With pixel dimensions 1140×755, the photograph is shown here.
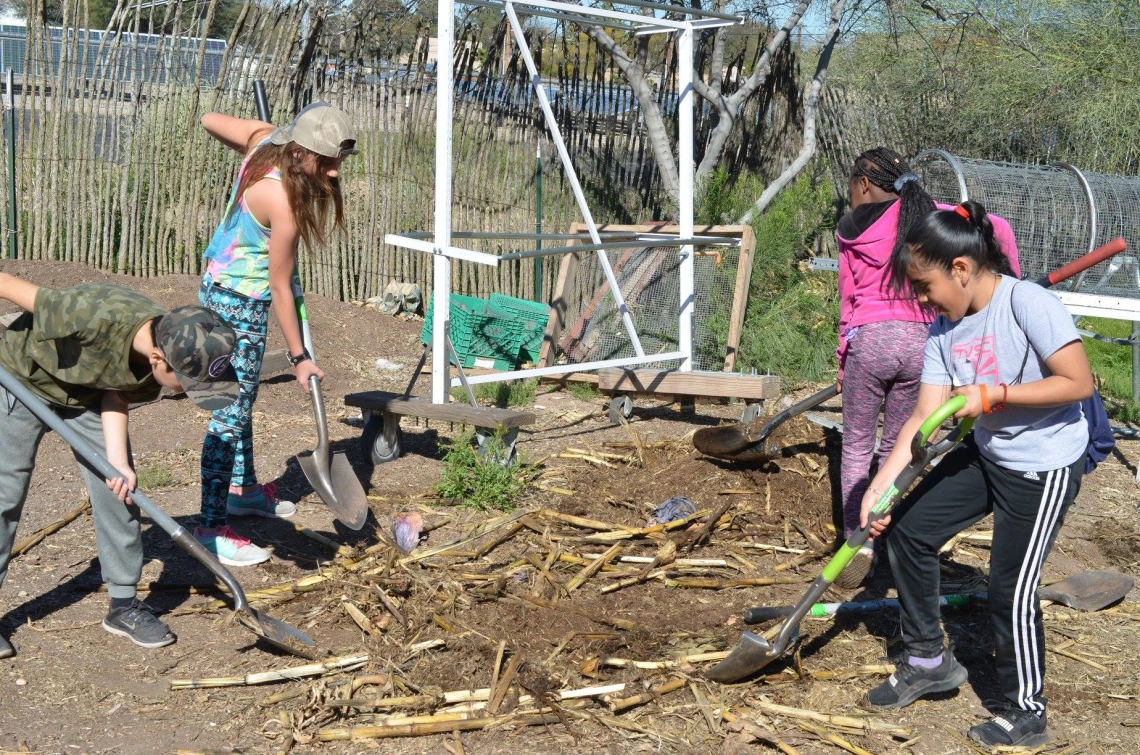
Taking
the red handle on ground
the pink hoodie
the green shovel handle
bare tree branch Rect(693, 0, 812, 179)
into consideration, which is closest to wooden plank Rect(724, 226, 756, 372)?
bare tree branch Rect(693, 0, 812, 179)

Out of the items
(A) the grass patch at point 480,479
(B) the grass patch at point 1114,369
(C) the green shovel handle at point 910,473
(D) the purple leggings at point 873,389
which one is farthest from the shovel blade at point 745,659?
(B) the grass patch at point 1114,369

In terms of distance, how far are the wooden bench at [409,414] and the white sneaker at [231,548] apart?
4.27ft

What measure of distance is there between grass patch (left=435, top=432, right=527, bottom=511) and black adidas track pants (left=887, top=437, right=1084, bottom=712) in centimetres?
233

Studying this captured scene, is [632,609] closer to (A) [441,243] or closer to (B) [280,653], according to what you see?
(B) [280,653]

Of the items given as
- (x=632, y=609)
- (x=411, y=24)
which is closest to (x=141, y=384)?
(x=632, y=609)

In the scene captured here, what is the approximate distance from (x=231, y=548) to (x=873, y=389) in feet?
9.16

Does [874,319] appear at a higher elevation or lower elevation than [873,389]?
higher

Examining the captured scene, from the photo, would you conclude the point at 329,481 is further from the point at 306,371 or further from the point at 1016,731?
the point at 1016,731

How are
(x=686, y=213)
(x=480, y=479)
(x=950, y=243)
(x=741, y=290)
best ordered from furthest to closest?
(x=741, y=290) < (x=686, y=213) < (x=480, y=479) < (x=950, y=243)

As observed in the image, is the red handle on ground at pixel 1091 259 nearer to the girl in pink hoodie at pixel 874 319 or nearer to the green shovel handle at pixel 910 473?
the girl in pink hoodie at pixel 874 319

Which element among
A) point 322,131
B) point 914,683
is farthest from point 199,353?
point 914,683

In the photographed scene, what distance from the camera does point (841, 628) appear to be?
13.6 ft

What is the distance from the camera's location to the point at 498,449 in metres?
5.45

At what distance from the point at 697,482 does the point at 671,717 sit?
2287 mm
